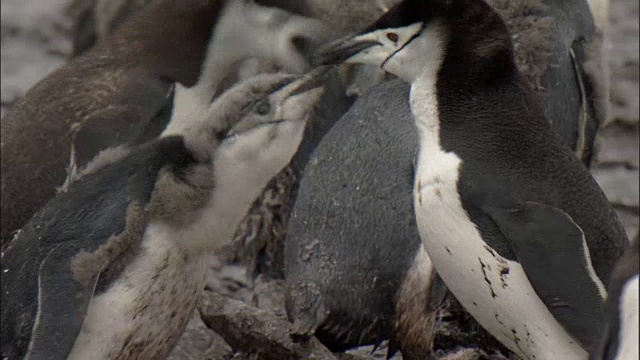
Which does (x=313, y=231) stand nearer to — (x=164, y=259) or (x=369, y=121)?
(x=369, y=121)

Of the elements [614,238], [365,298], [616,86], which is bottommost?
[616,86]

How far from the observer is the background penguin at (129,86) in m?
4.38

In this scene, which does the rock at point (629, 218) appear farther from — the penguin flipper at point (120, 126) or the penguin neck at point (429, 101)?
the penguin neck at point (429, 101)

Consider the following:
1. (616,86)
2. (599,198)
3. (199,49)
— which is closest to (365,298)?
(599,198)

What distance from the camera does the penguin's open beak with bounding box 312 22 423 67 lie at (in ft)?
10.5

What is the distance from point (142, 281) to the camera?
3.21 meters

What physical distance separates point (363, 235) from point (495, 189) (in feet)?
2.77

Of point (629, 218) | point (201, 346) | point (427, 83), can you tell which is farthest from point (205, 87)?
point (629, 218)

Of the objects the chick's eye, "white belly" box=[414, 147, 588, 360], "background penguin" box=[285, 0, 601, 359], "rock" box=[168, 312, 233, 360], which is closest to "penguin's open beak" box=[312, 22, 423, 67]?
the chick's eye

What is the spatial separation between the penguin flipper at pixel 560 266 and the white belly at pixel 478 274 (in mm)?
43

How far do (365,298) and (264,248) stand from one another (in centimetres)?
95

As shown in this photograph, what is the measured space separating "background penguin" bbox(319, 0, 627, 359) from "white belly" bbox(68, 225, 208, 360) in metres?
0.53

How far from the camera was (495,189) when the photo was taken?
3055 mm

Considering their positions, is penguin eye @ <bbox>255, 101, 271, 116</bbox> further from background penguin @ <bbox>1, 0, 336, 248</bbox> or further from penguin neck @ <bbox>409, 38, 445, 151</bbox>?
background penguin @ <bbox>1, 0, 336, 248</bbox>
